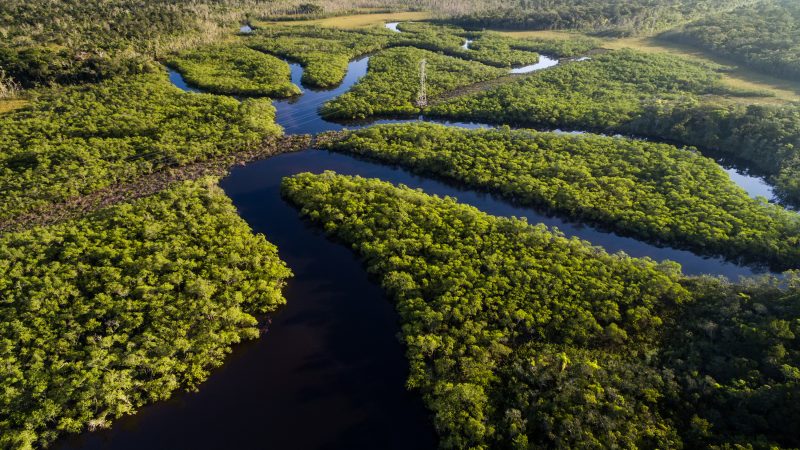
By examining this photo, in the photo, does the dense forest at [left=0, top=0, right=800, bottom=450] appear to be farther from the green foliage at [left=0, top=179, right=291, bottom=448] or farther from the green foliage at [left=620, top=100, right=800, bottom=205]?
the green foliage at [left=620, top=100, right=800, bottom=205]

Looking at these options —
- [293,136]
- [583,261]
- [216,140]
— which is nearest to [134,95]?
[216,140]

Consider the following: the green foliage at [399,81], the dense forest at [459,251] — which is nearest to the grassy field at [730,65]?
the dense forest at [459,251]

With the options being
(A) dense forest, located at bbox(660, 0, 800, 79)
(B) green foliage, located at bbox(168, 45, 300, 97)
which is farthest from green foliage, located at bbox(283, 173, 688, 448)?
(A) dense forest, located at bbox(660, 0, 800, 79)

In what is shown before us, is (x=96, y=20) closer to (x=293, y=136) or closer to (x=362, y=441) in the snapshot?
(x=293, y=136)

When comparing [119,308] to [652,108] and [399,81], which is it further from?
[652,108]

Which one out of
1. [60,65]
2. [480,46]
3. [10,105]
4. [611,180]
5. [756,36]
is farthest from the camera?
[480,46]

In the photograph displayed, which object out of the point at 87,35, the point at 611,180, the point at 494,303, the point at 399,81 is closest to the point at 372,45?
the point at 399,81

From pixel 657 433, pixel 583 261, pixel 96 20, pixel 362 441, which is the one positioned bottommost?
pixel 362 441
